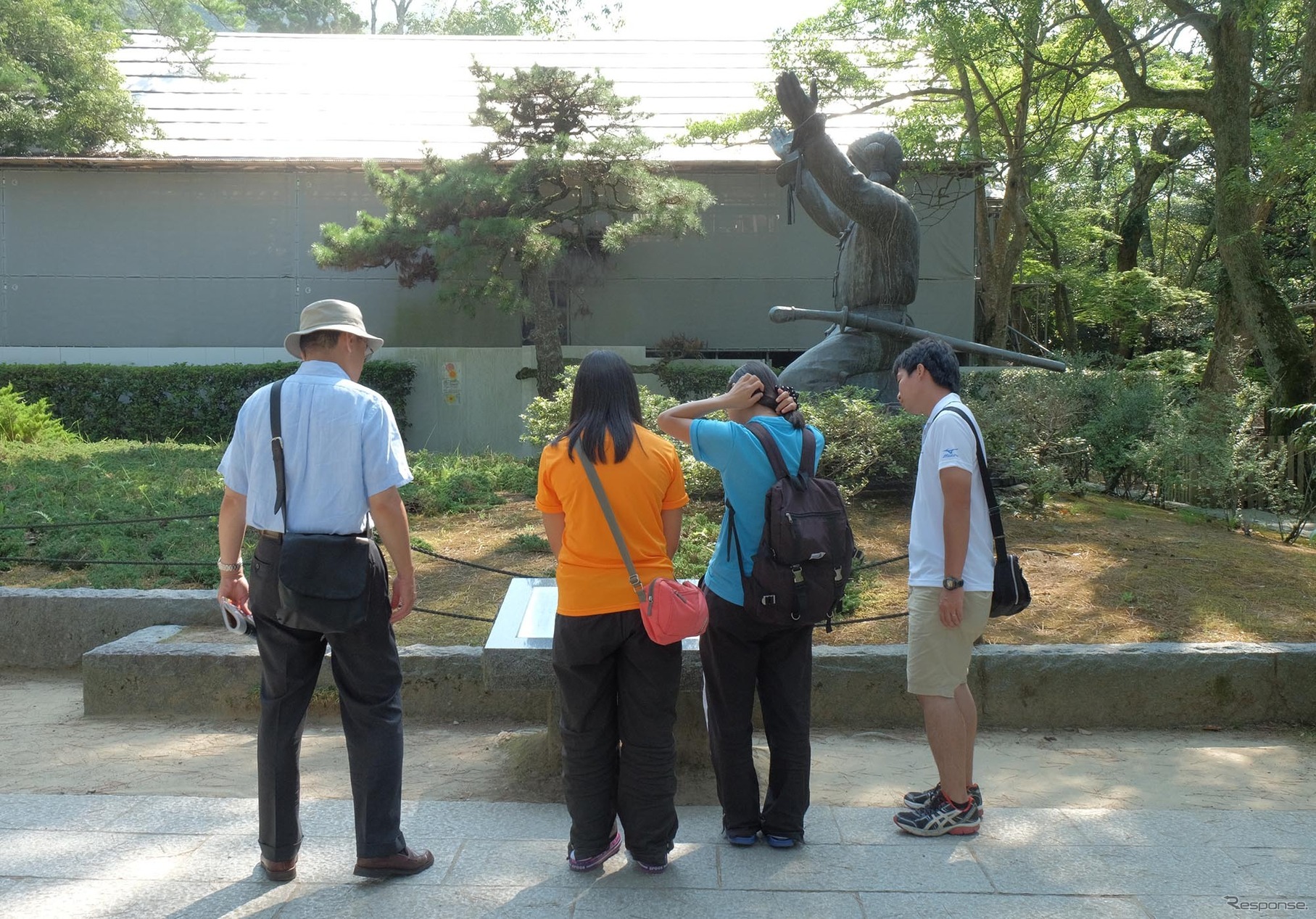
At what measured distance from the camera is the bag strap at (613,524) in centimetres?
345

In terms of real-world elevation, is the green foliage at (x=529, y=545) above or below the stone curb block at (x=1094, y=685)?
above

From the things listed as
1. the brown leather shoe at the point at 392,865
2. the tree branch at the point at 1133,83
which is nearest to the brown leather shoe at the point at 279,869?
the brown leather shoe at the point at 392,865

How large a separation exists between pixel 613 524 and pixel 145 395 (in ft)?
44.1

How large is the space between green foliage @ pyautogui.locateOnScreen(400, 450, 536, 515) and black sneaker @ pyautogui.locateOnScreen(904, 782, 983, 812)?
5.31 m

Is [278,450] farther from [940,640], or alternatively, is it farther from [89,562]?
[89,562]

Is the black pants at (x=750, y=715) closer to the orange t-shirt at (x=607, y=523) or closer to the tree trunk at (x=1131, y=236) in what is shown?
the orange t-shirt at (x=607, y=523)

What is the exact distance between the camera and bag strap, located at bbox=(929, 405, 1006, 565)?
3863 mm

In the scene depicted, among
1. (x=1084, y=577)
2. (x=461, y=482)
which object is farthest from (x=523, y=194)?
(x=1084, y=577)

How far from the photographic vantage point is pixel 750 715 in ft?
12.6

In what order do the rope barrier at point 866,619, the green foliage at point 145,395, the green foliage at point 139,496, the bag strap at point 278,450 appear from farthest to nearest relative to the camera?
the green foliage at point 145,395
the green foliage at point 139,496
the rope barrier at point 866,619
the bag strap at point 278,450

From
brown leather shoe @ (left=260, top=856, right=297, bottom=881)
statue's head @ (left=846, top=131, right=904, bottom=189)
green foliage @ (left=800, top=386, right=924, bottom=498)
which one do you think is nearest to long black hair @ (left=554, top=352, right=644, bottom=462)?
brown leather shoe @ (left=260, top=856, right=297, bottom=881)

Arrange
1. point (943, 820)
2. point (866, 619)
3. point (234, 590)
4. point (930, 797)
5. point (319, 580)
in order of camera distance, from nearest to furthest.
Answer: point (319, 580)
point (234, 590)
point (943, 820)
point (930, 797)
point (866, 619)

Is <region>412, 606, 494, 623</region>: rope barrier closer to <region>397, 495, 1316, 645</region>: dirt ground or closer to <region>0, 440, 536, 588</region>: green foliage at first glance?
<region>397, 495, 1316, 645</region>: dirt ground

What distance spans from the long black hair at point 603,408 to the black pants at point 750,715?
694mm
